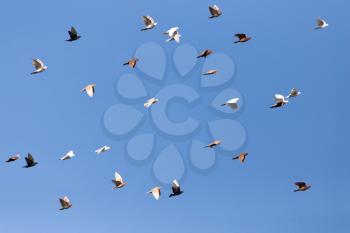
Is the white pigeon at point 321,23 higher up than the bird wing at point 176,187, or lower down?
higher up

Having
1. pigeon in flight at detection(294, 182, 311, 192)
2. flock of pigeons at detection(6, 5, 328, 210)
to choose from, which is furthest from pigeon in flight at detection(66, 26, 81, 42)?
pigeon in flight at detection(294, 182, 311, 192)

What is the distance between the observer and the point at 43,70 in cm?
10250

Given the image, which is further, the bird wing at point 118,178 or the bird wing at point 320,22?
the bird wing at point 320,22

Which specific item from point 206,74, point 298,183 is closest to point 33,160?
point 206,74

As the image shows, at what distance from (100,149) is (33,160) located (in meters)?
8.91

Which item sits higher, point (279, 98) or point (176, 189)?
point (279, 98)

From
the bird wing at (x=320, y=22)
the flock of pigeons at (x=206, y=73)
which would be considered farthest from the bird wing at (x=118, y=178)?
the bird wing at (x=320, y=22)

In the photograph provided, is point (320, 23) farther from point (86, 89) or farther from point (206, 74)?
A: point (86, 89)

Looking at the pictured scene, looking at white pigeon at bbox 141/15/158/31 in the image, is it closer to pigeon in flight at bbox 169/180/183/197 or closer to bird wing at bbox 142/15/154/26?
bird wing at bbox 142/15/154/26

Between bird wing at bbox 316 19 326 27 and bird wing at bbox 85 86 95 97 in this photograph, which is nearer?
bird wing at bbox 85 86 95 97

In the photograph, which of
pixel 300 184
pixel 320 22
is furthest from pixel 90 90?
pixel 320 22

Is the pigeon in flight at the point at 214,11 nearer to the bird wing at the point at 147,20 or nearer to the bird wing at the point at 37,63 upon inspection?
the bird wing at the point at 147,20

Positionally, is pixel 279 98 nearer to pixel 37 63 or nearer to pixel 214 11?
pixel 214 11

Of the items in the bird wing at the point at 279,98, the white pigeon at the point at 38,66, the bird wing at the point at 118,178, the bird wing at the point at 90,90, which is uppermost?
the white pigeon at the point at 38,66
